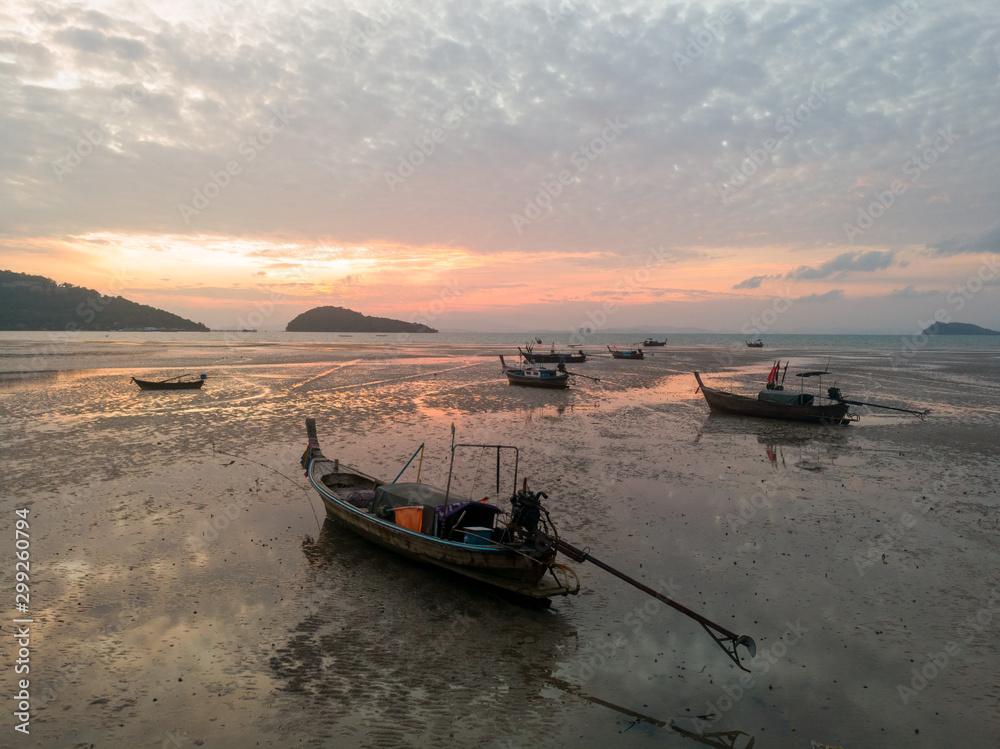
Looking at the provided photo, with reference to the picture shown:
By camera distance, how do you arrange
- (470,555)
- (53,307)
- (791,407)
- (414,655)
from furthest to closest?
(53,307) < (791,407) < (470,555) < (414,655)

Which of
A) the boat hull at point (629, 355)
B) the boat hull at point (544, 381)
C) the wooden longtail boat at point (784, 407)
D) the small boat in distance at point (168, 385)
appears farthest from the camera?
the boat hull at point (629, 355)

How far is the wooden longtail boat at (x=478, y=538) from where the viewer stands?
8.88 m

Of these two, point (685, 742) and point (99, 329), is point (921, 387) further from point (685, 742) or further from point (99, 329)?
point (99, 329)

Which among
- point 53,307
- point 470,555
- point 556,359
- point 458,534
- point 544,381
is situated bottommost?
point 470,555

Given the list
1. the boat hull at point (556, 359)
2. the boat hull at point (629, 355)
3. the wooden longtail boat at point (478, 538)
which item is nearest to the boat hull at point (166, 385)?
the wooden longtail boat at point (478, 538)

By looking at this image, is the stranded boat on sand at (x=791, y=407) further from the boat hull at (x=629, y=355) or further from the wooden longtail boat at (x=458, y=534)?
the boat hull at (x=629, y=355)

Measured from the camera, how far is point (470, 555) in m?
9.44

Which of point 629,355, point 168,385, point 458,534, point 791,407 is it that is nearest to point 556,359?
point 629,355

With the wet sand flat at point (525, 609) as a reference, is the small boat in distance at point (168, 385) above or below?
above

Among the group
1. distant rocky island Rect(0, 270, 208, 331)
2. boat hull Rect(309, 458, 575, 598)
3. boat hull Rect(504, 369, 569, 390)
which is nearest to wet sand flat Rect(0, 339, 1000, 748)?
boat hull Rect(309, 458, 575, 598)

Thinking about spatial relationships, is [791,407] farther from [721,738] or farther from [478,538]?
[721,738]

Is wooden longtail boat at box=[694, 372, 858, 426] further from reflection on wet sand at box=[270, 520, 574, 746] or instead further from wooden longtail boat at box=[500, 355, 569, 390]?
reflection on wet sand at box=[270, 520, 574, 746]

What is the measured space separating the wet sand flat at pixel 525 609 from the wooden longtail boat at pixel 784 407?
5.91m

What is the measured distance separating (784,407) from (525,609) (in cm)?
2382
